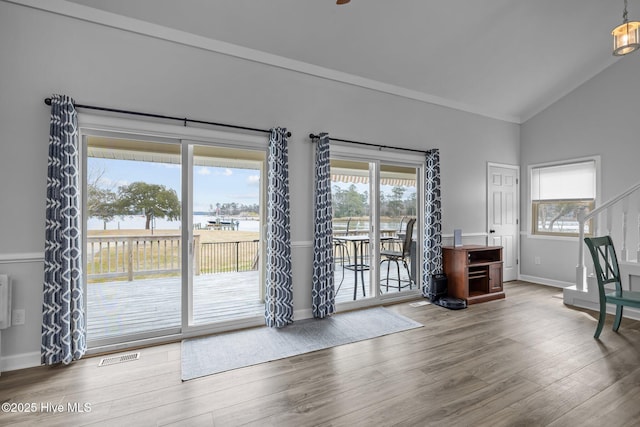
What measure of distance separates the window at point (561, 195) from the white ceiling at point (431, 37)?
4.39 feet

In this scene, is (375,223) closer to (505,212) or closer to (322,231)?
(322,231)

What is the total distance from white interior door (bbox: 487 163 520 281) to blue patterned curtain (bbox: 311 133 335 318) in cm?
332

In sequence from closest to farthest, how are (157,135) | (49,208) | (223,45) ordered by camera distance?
(49,208), (157,135), (223,45)

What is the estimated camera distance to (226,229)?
3.65 meters

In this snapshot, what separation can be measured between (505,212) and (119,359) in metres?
6.12

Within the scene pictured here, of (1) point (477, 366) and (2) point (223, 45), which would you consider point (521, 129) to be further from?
(2) point (223, 45)

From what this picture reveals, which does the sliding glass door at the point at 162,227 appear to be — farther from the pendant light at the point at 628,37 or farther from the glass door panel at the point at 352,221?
the pendant light at the point at 628,37

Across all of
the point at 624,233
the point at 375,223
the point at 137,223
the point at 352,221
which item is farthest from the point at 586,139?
the point at 137,223

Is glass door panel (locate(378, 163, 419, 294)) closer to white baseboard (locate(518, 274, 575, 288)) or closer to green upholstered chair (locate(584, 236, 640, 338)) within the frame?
green upholstered chair (locate(584, 236, 640, 338))

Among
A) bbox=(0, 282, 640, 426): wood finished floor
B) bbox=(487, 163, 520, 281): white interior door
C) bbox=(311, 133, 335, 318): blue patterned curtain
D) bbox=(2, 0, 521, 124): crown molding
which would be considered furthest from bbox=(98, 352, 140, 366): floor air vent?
bbox=(487, 163, 520, 281): white interior door

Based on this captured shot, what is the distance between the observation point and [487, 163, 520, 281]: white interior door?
18.0ft

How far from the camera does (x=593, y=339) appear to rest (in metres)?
3.13

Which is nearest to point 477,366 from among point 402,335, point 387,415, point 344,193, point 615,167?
point 402,335

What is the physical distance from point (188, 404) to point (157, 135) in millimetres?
2441
